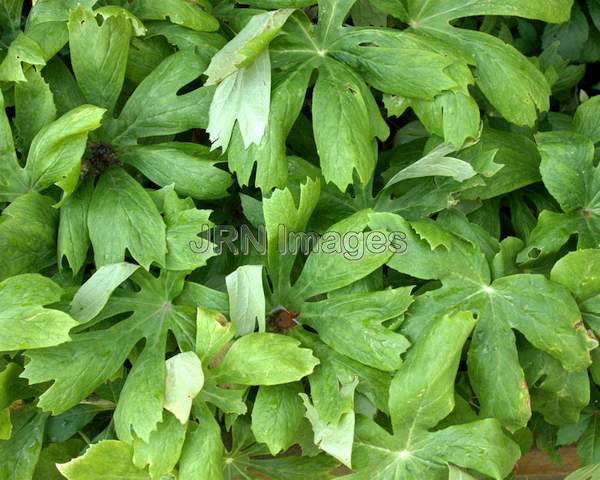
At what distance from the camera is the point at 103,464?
1009mm

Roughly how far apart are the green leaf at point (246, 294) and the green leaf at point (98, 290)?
0.49ft

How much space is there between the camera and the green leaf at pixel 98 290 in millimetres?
1029

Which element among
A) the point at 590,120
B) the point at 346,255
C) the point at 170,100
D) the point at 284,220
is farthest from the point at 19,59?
the point at 590,120

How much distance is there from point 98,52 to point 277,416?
0.62 metres

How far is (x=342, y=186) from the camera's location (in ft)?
3.36

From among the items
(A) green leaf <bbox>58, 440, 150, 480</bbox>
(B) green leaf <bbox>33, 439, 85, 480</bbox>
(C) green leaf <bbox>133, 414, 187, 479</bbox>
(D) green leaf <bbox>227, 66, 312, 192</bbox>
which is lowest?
(B) green leaf <bbox>33, 439, 85, 480</bbox>

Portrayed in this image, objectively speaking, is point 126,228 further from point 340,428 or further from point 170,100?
point 340,428

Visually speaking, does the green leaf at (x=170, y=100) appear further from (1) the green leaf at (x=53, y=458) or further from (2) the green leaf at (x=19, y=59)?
(1) the green leaf at (x=53, y=458)

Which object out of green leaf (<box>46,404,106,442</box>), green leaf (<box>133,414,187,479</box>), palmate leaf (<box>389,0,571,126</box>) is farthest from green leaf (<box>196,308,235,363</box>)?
palmate leaf (<box>389,0,571,126</box>)

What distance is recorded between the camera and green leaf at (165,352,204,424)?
3.22ft

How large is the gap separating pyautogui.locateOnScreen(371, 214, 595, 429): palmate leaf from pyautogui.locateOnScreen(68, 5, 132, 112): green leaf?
1.53 ft

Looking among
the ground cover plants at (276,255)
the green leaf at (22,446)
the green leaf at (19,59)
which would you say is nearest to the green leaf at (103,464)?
the ground cover plants at (276,255)

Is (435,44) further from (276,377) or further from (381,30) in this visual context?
(276,377)

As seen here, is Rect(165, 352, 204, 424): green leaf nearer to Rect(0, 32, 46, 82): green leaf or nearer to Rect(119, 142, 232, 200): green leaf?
Rect(119, 142, 232, 200): green leaf
